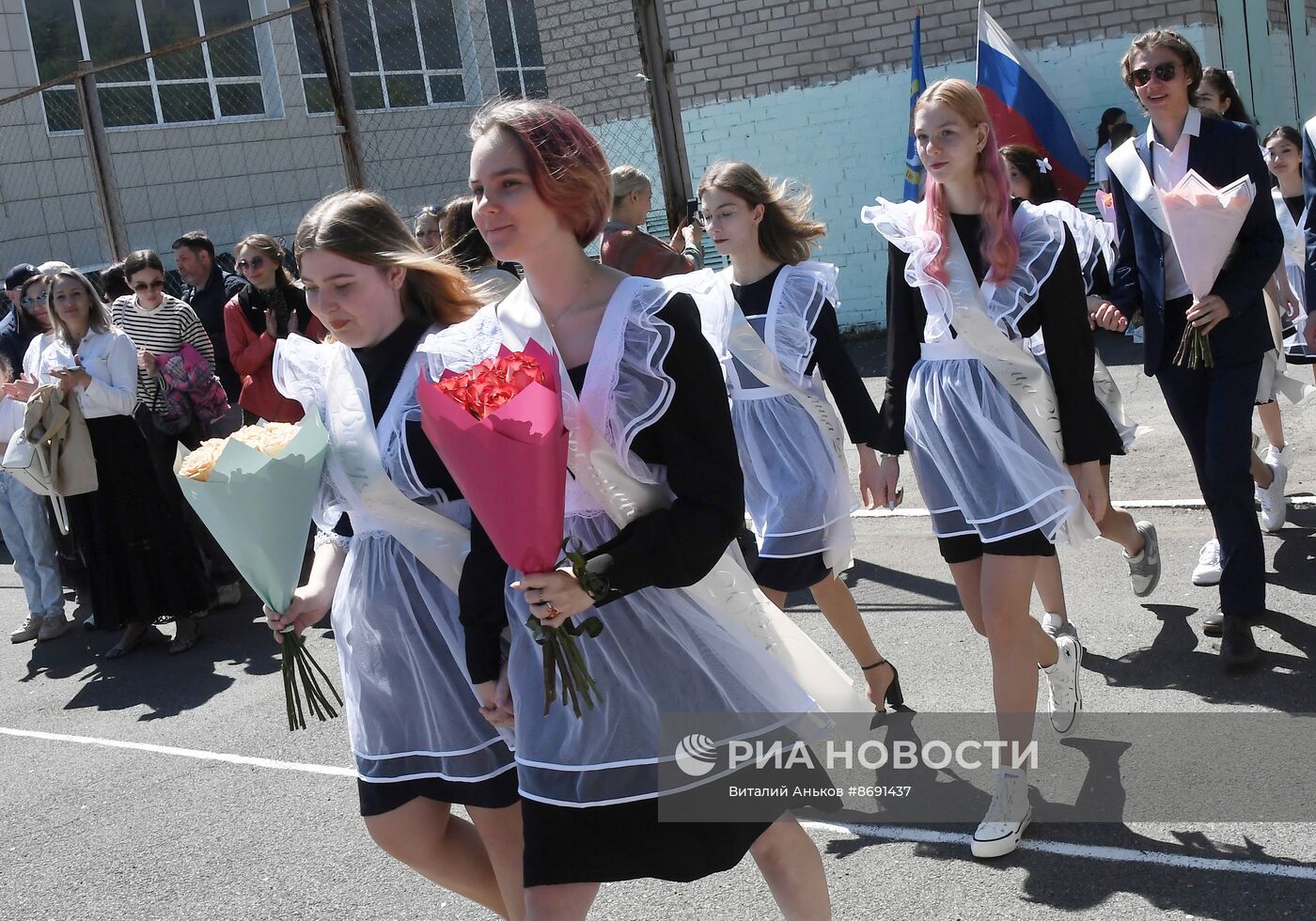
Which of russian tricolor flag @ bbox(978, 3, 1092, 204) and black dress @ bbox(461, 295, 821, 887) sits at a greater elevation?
russian tricolor flag @ bbox(978, 3, 1092, 204)

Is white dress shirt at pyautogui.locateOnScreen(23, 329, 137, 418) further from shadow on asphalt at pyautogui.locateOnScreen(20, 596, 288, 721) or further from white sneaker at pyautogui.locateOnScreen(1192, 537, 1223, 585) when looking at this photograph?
white sneaker at pyautogui.locateOnScreen(1192, 537, 1223, 585)

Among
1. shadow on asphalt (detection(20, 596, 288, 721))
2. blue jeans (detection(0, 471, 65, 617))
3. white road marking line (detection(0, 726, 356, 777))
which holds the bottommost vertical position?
white road marking line (detection(0, 726, 356, 777))

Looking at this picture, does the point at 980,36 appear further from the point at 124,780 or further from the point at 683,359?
the point at 683,359

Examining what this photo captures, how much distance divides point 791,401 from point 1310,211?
8.28ft

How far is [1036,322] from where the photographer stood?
3.87 metres

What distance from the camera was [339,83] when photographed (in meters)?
8.10

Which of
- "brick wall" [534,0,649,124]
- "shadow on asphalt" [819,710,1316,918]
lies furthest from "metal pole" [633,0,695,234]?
"brick wall" [534,0,649,124]

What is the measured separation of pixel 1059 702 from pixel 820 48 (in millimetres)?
10543

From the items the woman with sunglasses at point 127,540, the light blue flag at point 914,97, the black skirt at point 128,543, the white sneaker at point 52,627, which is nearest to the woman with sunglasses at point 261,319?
the woman with sunglasses at point 127,540

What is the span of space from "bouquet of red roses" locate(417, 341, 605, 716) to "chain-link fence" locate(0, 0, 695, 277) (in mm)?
12516

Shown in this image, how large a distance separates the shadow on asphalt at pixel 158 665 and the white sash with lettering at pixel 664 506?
4.37 m

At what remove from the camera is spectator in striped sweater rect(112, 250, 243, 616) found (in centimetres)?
745

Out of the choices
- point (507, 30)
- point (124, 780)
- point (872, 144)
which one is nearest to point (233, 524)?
point (124, 780)

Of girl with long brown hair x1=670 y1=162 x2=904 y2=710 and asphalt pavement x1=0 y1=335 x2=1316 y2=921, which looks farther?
girl with long brown hair x1=670 y1=162 x2=904 y2=710
